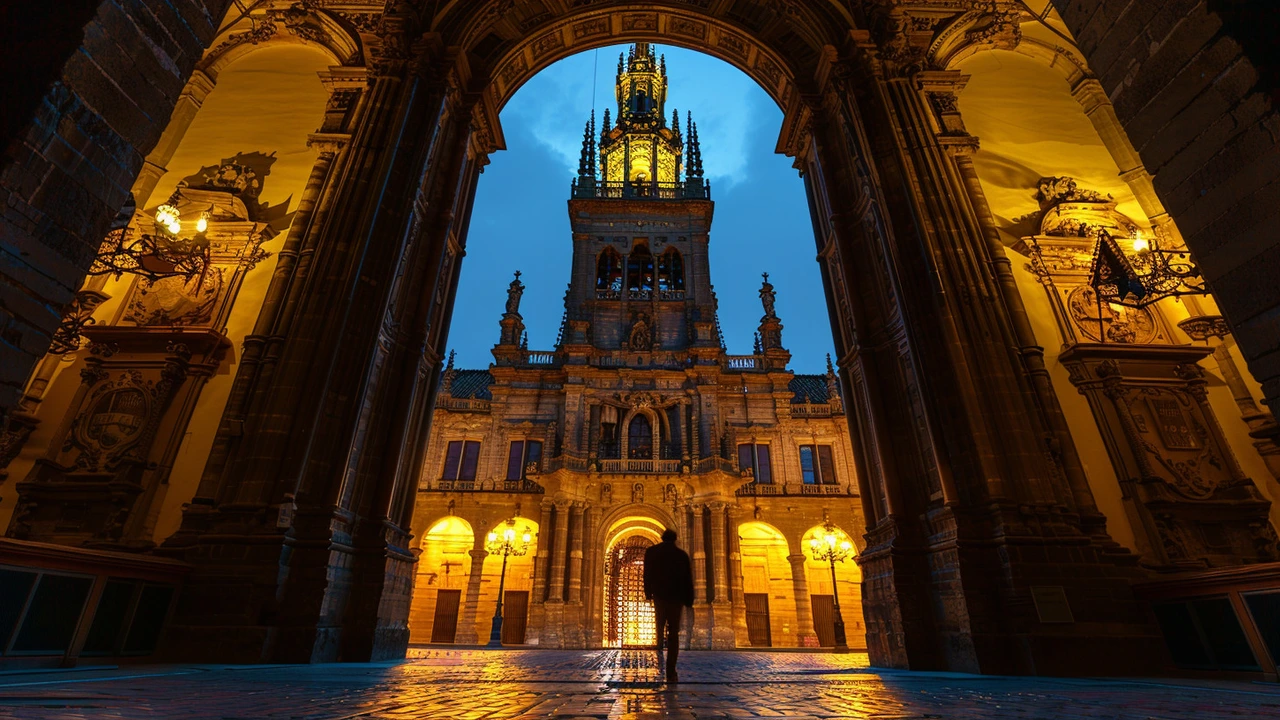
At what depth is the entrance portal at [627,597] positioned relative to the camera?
24844mm

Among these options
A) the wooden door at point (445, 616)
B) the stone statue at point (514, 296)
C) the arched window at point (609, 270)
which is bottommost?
the wooden door at point (445, 616)

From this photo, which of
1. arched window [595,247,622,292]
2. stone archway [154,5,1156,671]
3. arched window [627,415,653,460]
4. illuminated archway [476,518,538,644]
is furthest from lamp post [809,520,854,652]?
arched window [595,247,622,292]

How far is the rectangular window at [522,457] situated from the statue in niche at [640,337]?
6.93 meters

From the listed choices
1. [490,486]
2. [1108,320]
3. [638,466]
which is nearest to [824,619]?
[638,466]

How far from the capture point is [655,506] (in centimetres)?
2534

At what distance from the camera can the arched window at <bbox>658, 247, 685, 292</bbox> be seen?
108 ft

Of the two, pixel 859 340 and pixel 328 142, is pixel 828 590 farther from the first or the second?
pixel 328 142

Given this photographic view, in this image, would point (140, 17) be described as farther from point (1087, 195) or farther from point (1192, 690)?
point (1087, 195)

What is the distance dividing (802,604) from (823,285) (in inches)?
765

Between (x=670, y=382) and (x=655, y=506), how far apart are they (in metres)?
6.31

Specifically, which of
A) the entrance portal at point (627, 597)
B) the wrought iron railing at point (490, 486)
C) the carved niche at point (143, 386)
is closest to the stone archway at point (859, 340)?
the carved niche at point (143, 386)

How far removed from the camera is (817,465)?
2803 cm

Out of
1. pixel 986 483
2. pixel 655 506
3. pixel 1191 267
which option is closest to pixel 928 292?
pixel 986 483

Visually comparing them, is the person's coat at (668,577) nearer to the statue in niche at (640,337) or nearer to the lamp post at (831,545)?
the lamp post at (831,545)
